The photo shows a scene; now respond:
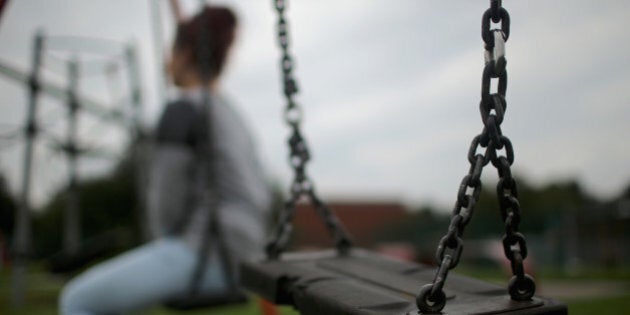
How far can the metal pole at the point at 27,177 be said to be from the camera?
4.35 m

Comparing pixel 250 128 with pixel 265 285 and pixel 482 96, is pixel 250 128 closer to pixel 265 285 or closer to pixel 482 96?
pixel 265 285

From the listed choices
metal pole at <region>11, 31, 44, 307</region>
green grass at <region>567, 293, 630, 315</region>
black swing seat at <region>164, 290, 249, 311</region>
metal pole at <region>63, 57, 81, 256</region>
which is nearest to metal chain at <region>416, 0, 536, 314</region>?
black swing seat at <region>164, 290, 249, 311</region>

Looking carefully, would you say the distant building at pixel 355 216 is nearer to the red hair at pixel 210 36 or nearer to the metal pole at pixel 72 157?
the metal pole at pixel 72 157

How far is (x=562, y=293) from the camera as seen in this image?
6.65 m

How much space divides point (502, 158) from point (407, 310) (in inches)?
9.7

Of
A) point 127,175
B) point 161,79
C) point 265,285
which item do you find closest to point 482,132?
point 265,285

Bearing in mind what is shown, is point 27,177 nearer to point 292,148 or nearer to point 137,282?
point 137,282

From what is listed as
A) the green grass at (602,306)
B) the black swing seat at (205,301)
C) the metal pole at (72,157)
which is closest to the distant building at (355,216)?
the green grass at (602,306)

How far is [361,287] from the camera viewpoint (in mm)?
870

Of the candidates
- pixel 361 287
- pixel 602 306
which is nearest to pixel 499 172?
pixel 361 287

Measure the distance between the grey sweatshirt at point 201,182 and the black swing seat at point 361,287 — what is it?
28cm

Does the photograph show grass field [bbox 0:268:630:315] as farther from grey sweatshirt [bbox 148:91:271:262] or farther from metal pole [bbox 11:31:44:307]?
grey sweatshirt [bbox 148:91:271:262]

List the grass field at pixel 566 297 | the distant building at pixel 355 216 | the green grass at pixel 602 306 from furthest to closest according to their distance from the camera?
the distant building at pixel 355 216, the grass field at pixel 566 297, the green grass at pixel 602 306

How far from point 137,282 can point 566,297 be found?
5874mm
